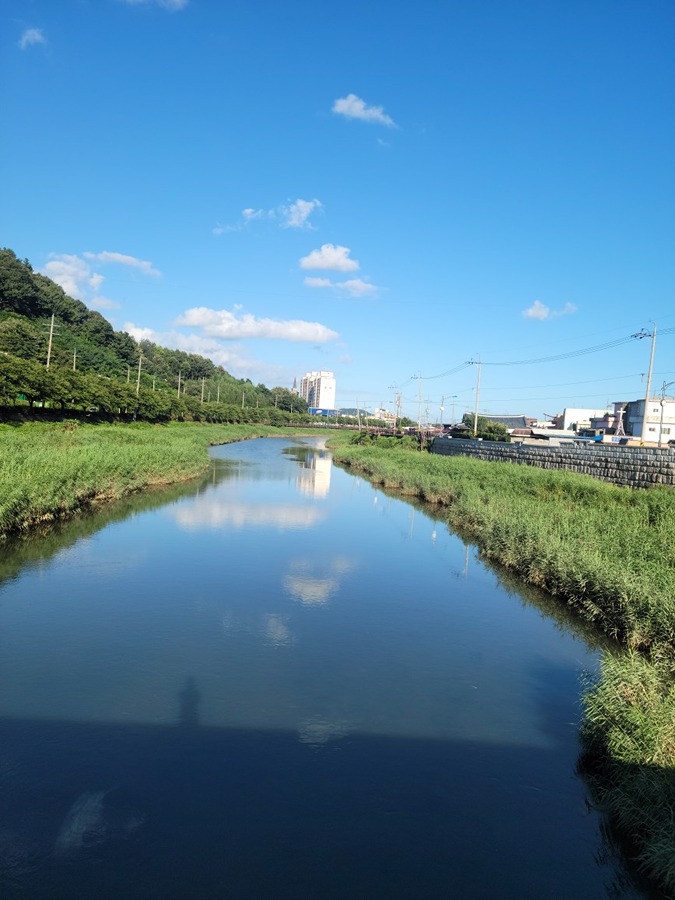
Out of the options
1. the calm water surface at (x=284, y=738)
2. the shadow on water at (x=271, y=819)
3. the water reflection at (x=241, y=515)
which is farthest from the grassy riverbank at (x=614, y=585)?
the water reflection at (x=241, y=515)

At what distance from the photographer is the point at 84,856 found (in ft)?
15.6

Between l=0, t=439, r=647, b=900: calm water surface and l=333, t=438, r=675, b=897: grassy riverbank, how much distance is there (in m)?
0.47

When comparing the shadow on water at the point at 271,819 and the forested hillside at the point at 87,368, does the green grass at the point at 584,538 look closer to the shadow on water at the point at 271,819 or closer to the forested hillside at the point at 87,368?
the shadow on water at the point at 271,819

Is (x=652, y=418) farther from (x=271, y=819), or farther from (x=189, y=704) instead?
(x=271, y=819)

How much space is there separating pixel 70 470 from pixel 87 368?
56.8 metres

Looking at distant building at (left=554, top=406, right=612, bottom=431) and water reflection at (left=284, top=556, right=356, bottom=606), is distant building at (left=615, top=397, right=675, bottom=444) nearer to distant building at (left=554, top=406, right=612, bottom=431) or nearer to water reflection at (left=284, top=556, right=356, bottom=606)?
distant building at (left=554, top=406, right=612, bottom=431)

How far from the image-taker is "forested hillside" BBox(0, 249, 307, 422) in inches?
1382

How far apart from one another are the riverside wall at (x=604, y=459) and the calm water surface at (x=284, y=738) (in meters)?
9.44

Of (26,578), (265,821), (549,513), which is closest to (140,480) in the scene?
(26,578)

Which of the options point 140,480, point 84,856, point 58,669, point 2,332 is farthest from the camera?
point 2,332

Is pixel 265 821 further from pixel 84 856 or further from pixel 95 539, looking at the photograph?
pixel 95 539

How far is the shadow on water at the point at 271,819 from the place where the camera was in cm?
468

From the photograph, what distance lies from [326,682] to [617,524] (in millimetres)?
9001

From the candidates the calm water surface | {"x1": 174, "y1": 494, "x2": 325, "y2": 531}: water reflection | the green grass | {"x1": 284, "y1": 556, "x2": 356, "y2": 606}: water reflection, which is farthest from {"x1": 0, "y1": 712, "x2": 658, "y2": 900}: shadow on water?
{"x1": 174, "y1": 494, "x2": 325, "y2": 531}: water reflection
